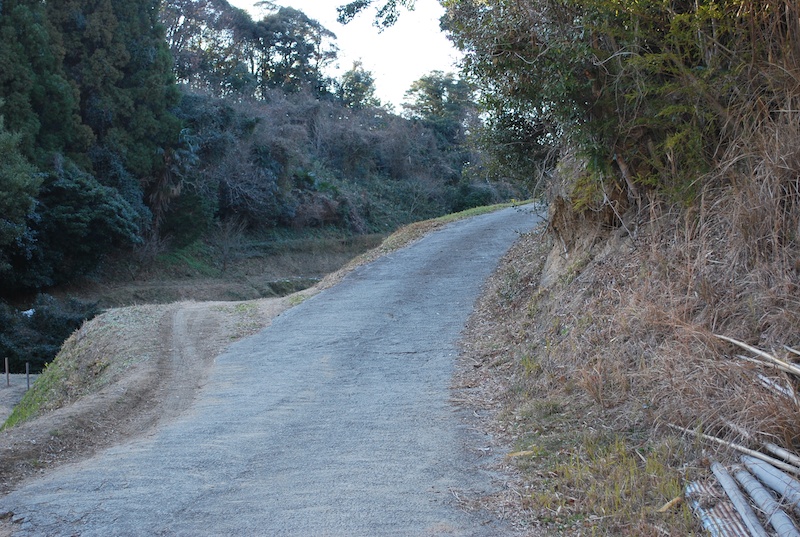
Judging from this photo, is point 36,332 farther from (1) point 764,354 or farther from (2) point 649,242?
(1) point 764,354

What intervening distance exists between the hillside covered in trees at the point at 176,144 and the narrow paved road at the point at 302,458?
4909 mm

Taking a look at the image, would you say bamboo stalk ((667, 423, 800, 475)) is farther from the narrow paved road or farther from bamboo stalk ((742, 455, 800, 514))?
the narrow paved road

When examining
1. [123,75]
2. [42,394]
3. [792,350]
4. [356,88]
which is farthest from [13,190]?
[356,88]

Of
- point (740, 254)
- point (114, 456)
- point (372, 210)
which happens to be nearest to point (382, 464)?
point (114, 456)

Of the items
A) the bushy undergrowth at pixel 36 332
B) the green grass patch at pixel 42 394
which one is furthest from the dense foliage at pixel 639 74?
the bushy undergrowth at pixel 36 332

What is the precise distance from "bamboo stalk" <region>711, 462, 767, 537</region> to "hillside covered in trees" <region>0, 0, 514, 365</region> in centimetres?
921

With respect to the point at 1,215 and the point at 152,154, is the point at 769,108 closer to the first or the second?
the point at 1,215

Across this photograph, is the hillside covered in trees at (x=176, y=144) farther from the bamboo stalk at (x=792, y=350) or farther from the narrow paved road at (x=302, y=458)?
the bamboo stalk at (x=792, y=350)

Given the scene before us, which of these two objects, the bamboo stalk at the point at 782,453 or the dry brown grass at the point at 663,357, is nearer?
the bamboo stalk at the point at 782,453

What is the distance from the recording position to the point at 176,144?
105 feet

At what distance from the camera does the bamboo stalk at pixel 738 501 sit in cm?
402

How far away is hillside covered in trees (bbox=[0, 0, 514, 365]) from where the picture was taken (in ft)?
85.3

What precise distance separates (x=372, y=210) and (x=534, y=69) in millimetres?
34531

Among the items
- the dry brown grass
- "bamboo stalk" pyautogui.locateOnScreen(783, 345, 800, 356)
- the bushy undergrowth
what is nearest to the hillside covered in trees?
the bushy undergrowth
